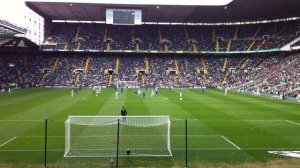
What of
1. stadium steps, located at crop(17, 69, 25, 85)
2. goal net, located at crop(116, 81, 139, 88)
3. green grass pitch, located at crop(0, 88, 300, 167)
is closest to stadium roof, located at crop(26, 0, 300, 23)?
stadium steps, located at crop(17, 69, 25, 85)

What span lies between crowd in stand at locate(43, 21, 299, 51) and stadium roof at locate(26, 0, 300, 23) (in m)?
3.24

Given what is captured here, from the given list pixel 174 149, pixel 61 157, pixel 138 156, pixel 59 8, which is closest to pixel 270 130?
pixel 174 149

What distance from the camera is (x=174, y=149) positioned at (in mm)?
18812

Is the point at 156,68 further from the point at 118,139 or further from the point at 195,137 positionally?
the point at 118,139

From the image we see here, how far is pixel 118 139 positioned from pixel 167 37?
75131mm

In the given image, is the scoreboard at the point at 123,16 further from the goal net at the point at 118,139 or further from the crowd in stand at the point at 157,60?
the goal net at the point at 118,139

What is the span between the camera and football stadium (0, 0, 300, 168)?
92.5 ft

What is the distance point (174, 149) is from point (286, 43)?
61525 millimetres

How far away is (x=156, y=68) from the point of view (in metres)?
83.1

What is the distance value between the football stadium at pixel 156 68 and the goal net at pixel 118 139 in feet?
0.84

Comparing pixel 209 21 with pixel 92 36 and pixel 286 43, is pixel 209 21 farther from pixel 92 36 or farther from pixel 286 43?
pixel 92 36

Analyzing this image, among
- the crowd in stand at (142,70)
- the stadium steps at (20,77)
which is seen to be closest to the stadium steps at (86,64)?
the crowd in stand at (142,70)

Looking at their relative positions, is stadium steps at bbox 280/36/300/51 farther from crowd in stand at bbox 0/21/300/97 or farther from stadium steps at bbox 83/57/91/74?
stadium steps at bbox 83/57/91/74

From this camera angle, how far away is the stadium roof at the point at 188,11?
67.4 metres
